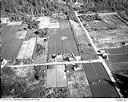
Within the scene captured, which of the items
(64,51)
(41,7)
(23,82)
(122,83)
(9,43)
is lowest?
(23,82)

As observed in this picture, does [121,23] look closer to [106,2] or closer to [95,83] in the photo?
[106,2]

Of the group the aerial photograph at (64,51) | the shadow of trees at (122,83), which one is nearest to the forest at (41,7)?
the aerial photograph at (64,51)

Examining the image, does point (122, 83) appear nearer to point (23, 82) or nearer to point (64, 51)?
point (64, 51)

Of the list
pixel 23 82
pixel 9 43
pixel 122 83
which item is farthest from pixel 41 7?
pixel 122 83

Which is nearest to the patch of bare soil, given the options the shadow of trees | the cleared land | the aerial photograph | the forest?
the aerial photograph

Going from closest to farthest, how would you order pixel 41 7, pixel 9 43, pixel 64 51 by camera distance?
pixel 64 51 → pixel 9 43 → pixel 41 7

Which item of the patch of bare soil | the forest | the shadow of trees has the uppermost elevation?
the forest

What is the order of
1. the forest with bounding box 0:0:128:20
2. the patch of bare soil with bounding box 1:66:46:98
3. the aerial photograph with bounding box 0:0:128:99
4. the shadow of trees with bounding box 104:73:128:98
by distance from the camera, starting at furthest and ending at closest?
the forest with bounding box 0:0:128:20 < the aerial photograph with bounding box 0:0:128:99 < the patch of bare soil with bounding box 1:66:46:98 < the shadow of trees with bounding box 104:73:128:98

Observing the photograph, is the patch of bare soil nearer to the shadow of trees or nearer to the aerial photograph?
the aerial photograph

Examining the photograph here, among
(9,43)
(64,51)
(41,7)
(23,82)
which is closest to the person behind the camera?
(23,82)

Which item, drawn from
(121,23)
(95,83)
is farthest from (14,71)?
(121,23)
